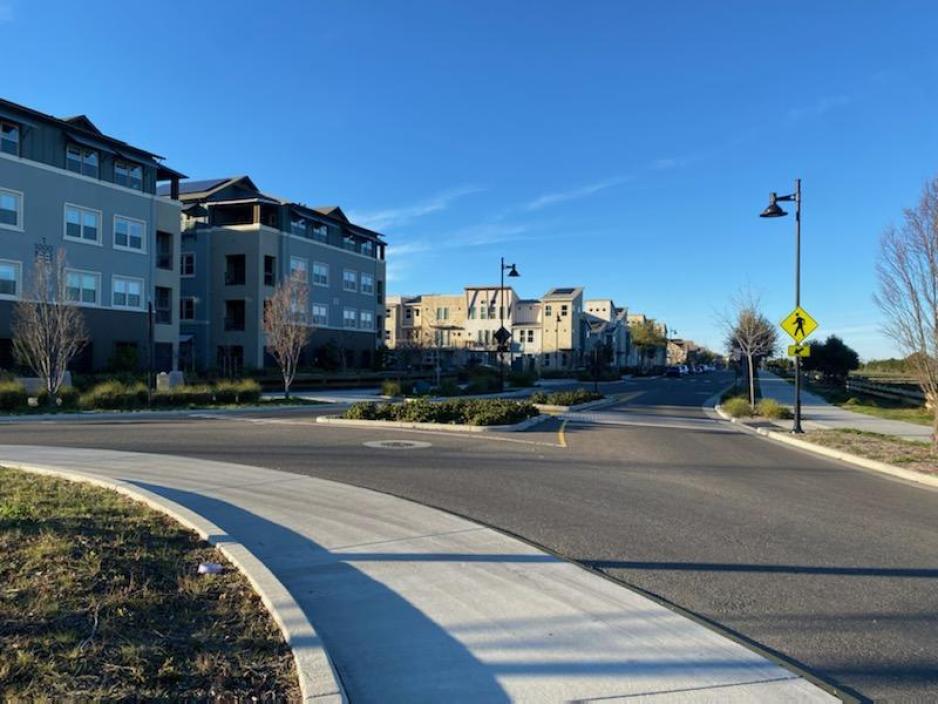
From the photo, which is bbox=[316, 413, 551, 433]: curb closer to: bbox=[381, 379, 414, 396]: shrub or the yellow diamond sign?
the yellow diamond sign

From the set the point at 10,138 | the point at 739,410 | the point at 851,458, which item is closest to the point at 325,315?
the point at 10,138

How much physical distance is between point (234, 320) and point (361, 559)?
45800 millimetres

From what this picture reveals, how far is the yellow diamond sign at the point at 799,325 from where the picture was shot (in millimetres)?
18938

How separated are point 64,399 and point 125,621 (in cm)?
2277

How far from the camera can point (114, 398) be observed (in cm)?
2359

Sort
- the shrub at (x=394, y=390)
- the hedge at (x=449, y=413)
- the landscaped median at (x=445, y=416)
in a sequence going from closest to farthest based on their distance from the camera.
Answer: the landscaped median at (x=445, y=416), the hedge at (x=449, y=413), the shrub at (x=394, y=390)

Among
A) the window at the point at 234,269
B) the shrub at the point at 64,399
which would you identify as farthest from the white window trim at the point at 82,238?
the shrub at the point at 64,399

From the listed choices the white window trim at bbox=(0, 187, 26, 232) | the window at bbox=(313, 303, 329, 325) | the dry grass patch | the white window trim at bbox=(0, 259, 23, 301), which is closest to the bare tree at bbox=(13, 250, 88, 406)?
the white window trim at bbox=(0, 259, 23, 301)

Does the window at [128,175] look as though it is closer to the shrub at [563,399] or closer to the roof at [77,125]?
the roof at [77,125]

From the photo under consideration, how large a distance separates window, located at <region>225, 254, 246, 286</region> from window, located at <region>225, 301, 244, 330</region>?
1.44 m

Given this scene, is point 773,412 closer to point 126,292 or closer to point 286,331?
point 286,331

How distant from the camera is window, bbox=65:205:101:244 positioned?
34784mm

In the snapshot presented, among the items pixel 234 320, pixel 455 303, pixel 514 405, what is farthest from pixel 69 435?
pixel 455 303

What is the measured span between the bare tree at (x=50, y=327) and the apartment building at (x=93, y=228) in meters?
4.32
